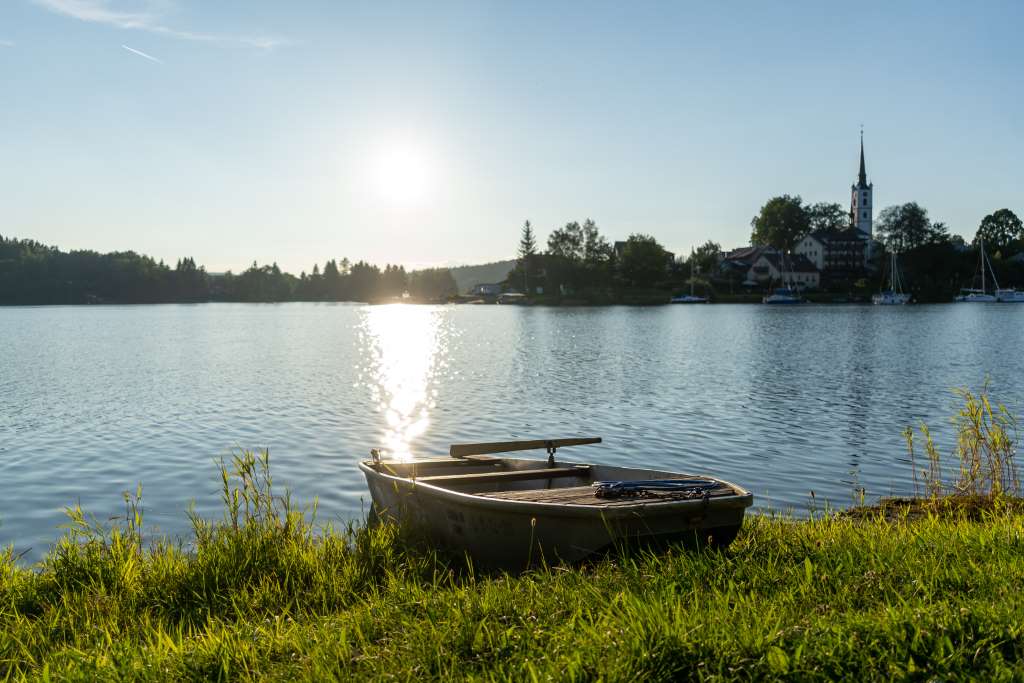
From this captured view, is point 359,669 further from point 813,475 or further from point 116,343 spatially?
point 116,343

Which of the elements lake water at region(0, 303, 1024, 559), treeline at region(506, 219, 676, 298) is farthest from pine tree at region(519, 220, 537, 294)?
lake water at region(0, 303, 1024, 559)

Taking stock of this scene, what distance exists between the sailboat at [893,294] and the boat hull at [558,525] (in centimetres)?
15025

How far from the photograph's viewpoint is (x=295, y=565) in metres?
8.03

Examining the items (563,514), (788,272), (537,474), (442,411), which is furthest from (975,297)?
(563,514)

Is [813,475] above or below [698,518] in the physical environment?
below

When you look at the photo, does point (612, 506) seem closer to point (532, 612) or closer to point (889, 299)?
point (532, 612)

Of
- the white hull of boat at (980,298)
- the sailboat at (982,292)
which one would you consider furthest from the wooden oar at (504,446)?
the white hull of boat at (980,298)

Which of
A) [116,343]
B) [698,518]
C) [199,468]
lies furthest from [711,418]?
[116,343]

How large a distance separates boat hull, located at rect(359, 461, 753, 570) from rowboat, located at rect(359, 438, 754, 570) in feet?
0.03

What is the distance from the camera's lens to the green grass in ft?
15.1

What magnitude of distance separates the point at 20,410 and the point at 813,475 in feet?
81.0

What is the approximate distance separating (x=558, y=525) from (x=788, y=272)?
16846 centimetres

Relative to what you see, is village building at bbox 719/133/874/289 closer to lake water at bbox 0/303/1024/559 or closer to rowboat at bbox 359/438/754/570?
lake water at bbox 0/303/1024/559

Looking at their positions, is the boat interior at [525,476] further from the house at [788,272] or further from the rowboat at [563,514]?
the house at [788,272]
